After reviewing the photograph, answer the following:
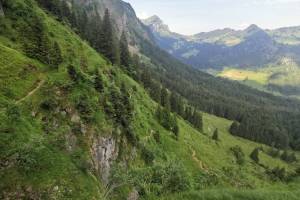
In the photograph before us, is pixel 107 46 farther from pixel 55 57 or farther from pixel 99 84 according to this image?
pixel 99 84

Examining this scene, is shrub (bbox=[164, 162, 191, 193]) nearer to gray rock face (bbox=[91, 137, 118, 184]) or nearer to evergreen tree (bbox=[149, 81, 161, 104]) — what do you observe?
gray rock face (bbox=[91, 137, 118, 184])

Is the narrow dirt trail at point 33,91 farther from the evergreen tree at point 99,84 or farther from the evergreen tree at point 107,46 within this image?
the evergreen tree at point 107,46

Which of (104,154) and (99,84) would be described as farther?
(99,84)

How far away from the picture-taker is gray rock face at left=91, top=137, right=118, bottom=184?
5619 cm

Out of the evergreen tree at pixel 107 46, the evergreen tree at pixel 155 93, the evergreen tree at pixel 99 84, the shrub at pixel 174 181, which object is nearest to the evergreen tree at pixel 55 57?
the evergreen tree at pixel 99 84

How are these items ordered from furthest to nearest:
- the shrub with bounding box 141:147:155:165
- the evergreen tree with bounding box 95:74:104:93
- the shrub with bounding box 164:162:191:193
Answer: the shrub with bounding box 141:147:155:165
the evergreen tree with bounding box 95:74:104:93
the shrub with bounding box 164:162:191:193

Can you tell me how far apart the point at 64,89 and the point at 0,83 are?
1106 centimetres

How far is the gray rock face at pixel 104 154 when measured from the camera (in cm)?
5619

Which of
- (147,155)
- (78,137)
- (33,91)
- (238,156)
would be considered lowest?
(238,156)

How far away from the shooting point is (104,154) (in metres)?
59.8

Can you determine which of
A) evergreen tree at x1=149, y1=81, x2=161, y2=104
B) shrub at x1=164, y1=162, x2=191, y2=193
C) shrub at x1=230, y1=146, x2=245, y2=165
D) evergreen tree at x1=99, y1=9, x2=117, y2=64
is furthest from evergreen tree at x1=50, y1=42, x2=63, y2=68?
shrub at x1=230, y1=146, x2=245, y2=165

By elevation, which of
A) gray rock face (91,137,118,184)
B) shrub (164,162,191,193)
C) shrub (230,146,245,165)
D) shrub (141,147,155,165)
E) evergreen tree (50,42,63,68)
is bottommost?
shrub (230,146,245,165)

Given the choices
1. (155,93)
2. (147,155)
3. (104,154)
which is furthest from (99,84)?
(155,93)

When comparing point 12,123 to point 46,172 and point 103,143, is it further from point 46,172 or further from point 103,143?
point 103,143
